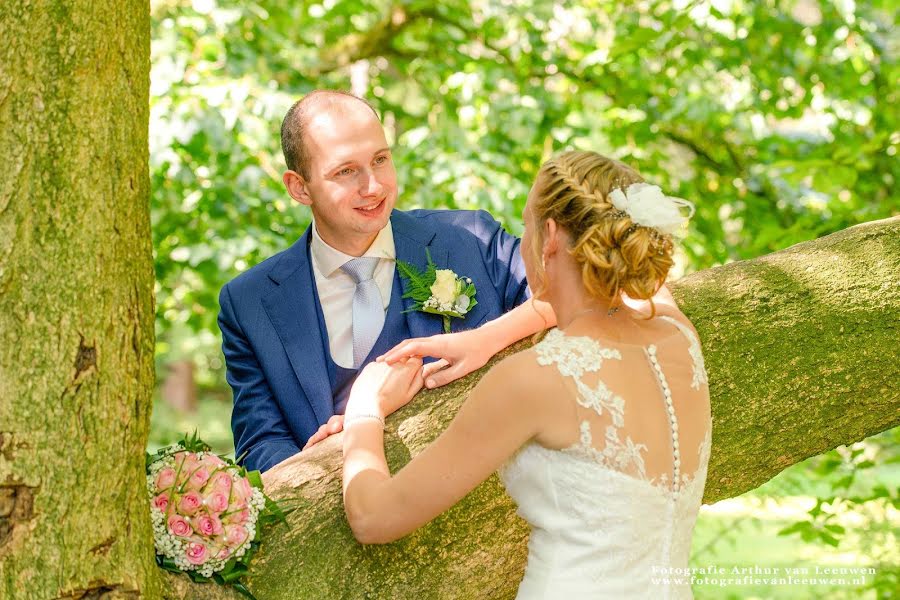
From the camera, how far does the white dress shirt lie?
3.31 metres

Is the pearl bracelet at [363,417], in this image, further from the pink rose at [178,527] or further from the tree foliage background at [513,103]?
the tree foliage background at [513,103]

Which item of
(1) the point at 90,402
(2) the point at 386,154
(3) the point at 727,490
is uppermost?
(2) the point at 386,154

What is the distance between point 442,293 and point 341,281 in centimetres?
43

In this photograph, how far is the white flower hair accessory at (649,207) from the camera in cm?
210

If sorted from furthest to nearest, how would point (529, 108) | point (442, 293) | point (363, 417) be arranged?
point (529, 108), point (442, 293), point (363, 417)

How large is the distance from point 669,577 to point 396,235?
1.58 m

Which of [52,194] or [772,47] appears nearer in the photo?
[52,194]

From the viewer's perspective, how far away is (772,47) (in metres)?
6.73

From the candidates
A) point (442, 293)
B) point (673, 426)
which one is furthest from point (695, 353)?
point (442, 293)

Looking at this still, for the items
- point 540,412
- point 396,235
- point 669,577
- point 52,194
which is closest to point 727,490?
point 669,577

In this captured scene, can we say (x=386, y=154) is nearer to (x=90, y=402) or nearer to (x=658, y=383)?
(x=658, y=383)

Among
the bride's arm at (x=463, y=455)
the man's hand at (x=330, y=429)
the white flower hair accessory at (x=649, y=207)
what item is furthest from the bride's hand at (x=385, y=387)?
the white flower hair accessory at (x=649, y=207)

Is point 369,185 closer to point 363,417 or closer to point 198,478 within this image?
point 363,417

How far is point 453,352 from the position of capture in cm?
273
